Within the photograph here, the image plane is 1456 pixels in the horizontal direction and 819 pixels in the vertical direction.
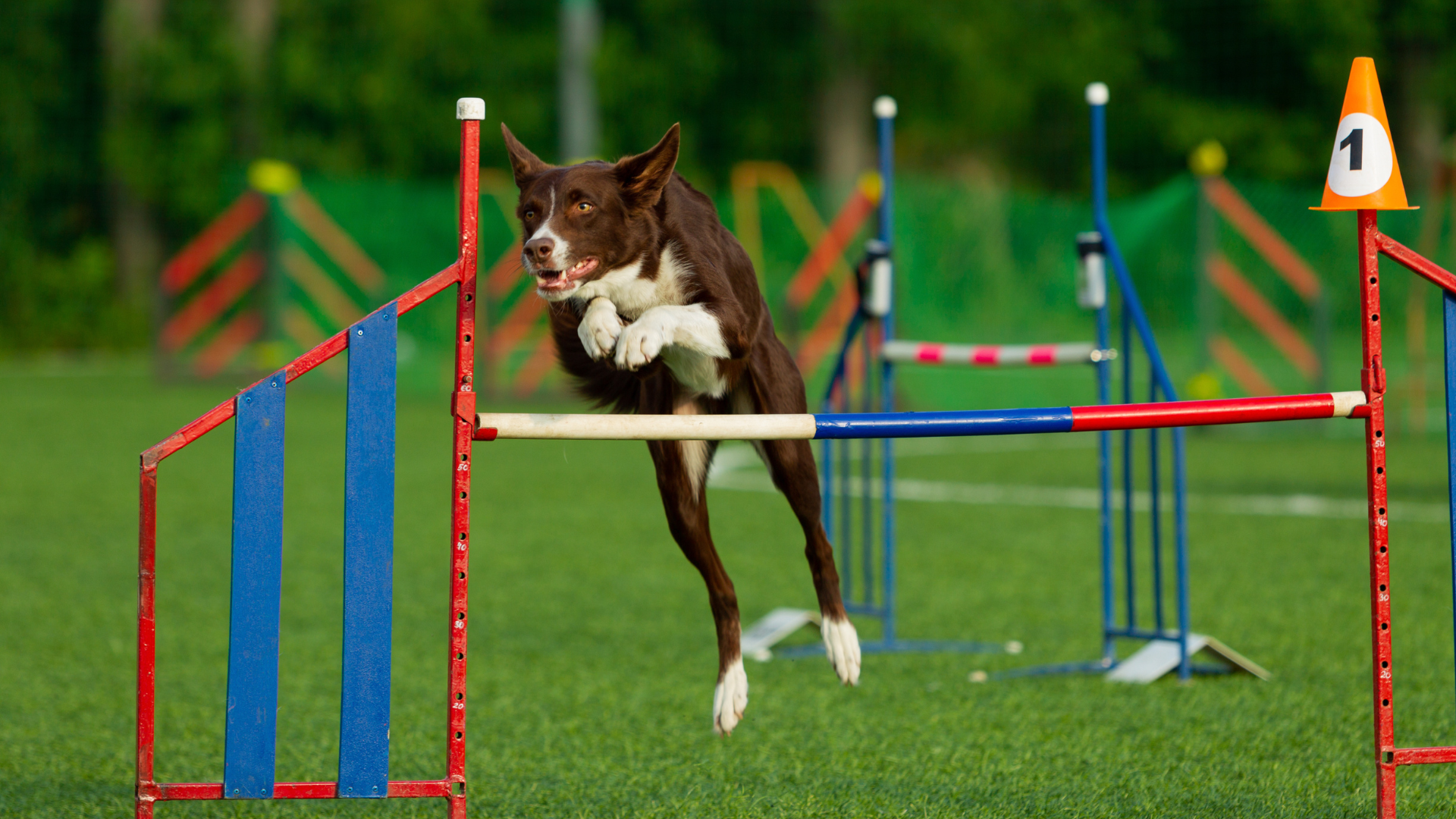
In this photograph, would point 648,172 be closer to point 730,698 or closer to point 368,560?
point 368,560

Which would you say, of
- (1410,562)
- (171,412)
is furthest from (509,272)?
(1410,562)

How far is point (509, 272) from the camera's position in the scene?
603 inches

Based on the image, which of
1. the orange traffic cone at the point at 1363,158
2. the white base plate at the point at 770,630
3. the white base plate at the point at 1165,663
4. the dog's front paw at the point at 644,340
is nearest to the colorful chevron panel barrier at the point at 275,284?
the white base plate at the point at 770,630

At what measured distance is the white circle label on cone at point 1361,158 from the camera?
3.22 metres

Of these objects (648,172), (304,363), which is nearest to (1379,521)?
(648,172)

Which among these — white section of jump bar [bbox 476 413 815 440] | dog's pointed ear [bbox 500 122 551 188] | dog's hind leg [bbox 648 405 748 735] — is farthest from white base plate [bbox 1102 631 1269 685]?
dog's pointed ear [bbox 500 122 551 188]

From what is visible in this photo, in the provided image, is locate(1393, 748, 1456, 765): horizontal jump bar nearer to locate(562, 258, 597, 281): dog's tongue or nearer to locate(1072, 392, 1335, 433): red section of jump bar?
locate(1072, 392, 1335, 433): red section of jump bar

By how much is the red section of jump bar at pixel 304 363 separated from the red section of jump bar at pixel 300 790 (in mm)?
636

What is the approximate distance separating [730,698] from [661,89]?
23.6m

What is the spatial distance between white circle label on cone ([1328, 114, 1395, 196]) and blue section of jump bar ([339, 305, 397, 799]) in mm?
1954

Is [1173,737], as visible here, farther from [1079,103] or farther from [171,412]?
[1079,103]

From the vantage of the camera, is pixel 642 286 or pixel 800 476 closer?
pixel 642 286

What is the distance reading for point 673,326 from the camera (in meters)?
3.12

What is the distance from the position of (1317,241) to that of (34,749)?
14.1 m
